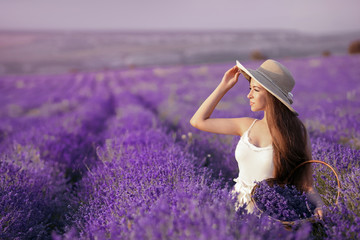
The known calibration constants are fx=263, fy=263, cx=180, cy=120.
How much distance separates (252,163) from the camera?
5.83 ft

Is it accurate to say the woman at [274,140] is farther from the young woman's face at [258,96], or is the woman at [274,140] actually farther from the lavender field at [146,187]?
the lavender field at [146,187]

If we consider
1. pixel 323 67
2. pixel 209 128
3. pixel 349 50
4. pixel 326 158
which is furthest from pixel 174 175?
pixel 349 50

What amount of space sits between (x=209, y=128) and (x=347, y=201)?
955 millimetres

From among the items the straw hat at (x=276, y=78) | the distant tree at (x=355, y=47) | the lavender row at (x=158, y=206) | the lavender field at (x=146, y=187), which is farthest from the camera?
the distant tree at (x=355, y=47)

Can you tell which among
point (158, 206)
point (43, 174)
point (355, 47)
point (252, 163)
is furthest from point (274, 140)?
point (355, 47)

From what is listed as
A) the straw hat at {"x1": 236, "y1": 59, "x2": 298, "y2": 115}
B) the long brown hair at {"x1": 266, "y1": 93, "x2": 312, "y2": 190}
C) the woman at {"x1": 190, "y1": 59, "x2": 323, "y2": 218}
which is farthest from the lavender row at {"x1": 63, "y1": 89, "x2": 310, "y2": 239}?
the straw hat at {"x1": 236, "y1": 59, "x2": 298, "y2": 115}

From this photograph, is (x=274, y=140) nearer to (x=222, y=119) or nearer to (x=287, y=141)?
(x=287, y=141)

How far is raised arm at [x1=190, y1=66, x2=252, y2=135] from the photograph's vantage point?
6.29 ft

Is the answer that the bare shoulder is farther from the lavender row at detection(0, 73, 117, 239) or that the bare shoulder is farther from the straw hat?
the lavender row at detection(0, 73, 117, 239)

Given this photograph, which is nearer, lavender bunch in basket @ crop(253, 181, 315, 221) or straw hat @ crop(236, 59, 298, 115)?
lavender bunch in basket @ crop(253, 181, 315, 221)

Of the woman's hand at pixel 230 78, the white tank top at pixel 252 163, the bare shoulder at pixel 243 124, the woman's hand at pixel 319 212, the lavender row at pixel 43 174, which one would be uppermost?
the woman's hand at pixel 230 78

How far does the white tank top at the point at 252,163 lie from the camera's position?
1731 millimetres

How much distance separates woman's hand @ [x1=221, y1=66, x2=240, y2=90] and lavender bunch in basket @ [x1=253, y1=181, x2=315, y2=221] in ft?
2.38

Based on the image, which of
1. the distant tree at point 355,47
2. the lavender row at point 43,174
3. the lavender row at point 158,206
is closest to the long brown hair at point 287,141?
the lavender row at point 158,206
